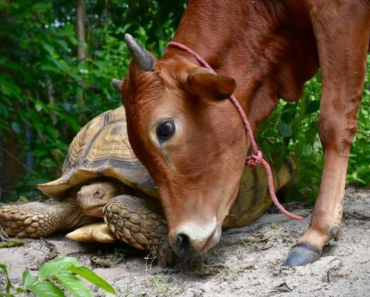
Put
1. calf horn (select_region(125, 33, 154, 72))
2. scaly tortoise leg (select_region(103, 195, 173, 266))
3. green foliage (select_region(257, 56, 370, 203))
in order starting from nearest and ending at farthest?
calf horn (select_region(125, 33, 154, 72)), scaly tortoise leg (select_region(103, 195, 173, 266)), green foliage (select_region(257, 56, 370, 203))

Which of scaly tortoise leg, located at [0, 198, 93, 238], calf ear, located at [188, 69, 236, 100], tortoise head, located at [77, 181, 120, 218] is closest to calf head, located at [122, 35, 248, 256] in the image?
calf ear, located at [188, 69, 236, 100]

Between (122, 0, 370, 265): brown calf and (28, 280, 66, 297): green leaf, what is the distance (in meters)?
0.92

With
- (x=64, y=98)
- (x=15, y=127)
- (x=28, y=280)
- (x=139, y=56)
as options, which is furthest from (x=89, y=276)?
(x=64, y=98)

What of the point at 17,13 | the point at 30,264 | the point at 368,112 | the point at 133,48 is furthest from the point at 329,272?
the point at 17,13

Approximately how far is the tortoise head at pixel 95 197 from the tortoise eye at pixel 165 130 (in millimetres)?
857

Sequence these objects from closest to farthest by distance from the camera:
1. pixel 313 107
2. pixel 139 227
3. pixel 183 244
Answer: pixel 183 244 < pixel 139 227 < pixel 313 107

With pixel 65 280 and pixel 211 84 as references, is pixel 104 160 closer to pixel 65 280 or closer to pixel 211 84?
pixel 211 84

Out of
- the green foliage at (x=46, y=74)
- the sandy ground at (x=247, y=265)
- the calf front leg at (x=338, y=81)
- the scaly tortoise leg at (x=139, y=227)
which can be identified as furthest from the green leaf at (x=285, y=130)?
the green foliage at (x=46, y=74)

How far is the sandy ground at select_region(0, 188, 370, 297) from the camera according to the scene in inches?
107

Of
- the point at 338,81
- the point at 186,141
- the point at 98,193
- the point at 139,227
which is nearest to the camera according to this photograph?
the point at 186,141

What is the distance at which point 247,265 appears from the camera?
10.1ft

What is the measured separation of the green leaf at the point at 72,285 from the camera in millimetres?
2029

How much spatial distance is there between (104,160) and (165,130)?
2.99ft

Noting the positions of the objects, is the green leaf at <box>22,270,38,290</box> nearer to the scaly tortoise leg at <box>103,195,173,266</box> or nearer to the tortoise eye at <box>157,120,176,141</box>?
the tortoise eye at <box>157,120,176,141</box>
